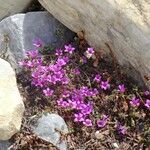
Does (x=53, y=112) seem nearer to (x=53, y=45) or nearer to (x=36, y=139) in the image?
(x=36, y=139)

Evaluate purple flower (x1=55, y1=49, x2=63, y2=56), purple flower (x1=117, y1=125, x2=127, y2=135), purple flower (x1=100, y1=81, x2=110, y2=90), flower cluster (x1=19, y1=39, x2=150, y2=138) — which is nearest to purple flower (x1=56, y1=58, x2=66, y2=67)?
flower cluster (x1=19, y1=39, x2=150, y2=138)

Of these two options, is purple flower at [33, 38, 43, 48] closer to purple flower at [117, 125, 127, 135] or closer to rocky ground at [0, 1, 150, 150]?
rocky ground at [0, 1, 150, 150]

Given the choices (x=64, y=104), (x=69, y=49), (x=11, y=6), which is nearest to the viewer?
(x=64, y=104)

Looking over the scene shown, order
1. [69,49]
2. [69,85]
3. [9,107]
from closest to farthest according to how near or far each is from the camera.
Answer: [9,107] < [69,85] < [69,49]

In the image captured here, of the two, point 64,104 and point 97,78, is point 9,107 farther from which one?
point 97,78

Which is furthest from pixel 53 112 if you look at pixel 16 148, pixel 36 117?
pixel 16 148

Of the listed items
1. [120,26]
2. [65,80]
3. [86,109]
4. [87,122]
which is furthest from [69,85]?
[120,26]
